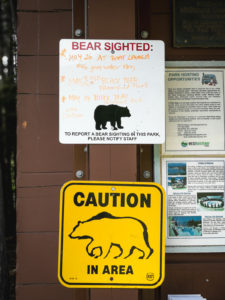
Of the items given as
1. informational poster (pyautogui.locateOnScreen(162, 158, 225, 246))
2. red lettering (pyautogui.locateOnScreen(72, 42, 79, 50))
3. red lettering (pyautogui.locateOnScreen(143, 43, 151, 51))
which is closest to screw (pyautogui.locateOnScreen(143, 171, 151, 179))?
informational poster (pyautogui.locateOnScreen(162, 158, 225, 246))

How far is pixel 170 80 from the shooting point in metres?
2.77

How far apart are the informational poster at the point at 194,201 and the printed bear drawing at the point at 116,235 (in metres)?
0.79

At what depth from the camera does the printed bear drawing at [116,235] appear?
2.03 metres

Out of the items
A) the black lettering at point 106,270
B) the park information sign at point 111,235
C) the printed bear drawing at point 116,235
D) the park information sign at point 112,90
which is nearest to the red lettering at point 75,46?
the park information sign at point 112,90

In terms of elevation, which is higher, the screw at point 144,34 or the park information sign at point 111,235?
the screw at point 144,34

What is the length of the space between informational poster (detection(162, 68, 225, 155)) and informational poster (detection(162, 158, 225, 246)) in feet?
0.38

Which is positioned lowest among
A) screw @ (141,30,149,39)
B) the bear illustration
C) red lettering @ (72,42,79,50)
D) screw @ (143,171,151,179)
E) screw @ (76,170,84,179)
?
screw @ (143,171,151,179)

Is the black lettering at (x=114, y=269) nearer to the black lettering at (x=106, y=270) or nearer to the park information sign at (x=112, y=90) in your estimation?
the black lettering at (x=106, y=270)

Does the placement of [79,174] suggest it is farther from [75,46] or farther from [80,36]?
[80,36]

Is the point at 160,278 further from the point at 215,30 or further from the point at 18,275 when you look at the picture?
the point at 215,30

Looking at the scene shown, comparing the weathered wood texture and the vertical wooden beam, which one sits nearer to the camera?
the vertical wooden beam

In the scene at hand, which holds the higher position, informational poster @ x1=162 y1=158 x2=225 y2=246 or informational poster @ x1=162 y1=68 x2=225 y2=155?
informational poster @ x1=162 y1=68 x2=225 y2=155

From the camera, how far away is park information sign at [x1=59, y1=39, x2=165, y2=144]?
211cm

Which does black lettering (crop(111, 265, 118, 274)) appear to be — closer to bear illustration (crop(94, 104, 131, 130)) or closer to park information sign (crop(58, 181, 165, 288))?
park information sign (crop(58, 181, 165, 288))
